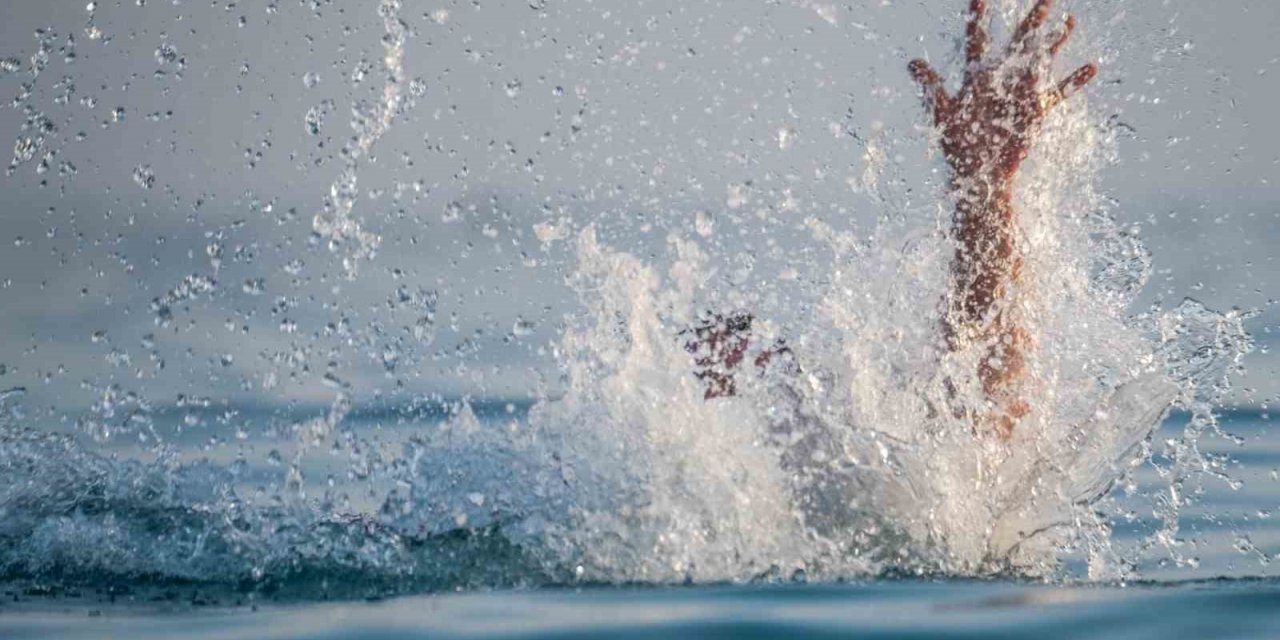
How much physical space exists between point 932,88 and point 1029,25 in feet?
1.23

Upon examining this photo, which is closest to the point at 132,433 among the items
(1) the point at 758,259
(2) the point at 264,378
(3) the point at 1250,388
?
(2) the point at 264,378

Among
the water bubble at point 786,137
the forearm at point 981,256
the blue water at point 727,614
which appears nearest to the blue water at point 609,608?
the blue water at point 727,614

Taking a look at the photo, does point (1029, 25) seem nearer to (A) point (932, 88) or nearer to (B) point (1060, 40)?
(B) point (1060, 40)

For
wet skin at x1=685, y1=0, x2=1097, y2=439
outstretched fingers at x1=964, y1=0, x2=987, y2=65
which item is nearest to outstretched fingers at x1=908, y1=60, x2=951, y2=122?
wet skin at x1=685, y1=0, x2=1097, y2=439

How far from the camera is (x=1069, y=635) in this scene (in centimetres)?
296

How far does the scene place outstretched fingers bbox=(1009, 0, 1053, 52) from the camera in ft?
17.3

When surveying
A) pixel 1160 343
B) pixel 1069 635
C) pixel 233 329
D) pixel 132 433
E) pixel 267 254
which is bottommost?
pixel 1069 635

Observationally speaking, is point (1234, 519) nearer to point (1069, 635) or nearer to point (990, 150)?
point (990, 150)

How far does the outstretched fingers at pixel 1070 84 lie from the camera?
5258mm

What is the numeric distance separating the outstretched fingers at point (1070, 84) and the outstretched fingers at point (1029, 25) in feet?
0.58

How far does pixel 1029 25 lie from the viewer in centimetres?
527

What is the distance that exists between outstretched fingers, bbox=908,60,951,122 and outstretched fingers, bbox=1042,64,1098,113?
327 millimetres

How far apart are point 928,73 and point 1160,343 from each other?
1.18 meters

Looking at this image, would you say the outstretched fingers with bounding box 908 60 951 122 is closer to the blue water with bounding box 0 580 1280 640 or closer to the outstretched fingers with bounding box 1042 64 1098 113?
the outstretched fingers with bounding box 1042 64 1098 113
